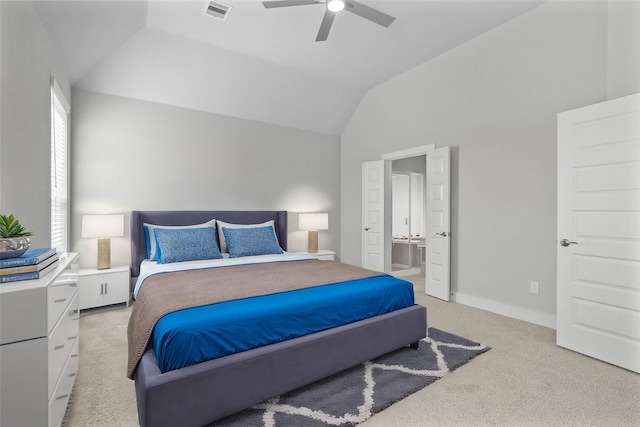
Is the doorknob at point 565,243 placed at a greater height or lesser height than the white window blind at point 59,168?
lesser

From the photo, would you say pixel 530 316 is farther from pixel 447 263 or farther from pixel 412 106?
pixel 412 106

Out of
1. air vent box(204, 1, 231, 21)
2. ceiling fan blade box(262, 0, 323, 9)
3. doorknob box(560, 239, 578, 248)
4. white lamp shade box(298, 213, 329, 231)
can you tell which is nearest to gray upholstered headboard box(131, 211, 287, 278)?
white lamp shade box(298, 213, 329, 231)

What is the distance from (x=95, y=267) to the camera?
3814mm

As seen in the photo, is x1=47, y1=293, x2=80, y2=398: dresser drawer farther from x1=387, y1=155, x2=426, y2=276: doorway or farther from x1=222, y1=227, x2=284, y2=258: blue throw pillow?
x1=387, y1=155, x2=426, y2=276: doorway

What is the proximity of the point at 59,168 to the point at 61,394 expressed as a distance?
8.18 ft

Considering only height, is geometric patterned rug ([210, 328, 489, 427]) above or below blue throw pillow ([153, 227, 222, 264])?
below

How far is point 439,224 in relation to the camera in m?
4.12

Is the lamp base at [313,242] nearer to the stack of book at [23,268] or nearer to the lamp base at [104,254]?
the lamp base at [104,254]

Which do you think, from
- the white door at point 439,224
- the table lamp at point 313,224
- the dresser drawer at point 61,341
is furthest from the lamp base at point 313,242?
the dresser drawer at point 61,341

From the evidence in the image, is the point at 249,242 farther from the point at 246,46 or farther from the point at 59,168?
the point at 246,46

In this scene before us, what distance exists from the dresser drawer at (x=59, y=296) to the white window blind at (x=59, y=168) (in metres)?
1.41

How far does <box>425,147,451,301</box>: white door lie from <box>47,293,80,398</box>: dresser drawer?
3.69 meters

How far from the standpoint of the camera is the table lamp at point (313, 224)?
16.8 ft

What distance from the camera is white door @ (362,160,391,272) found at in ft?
16.6
